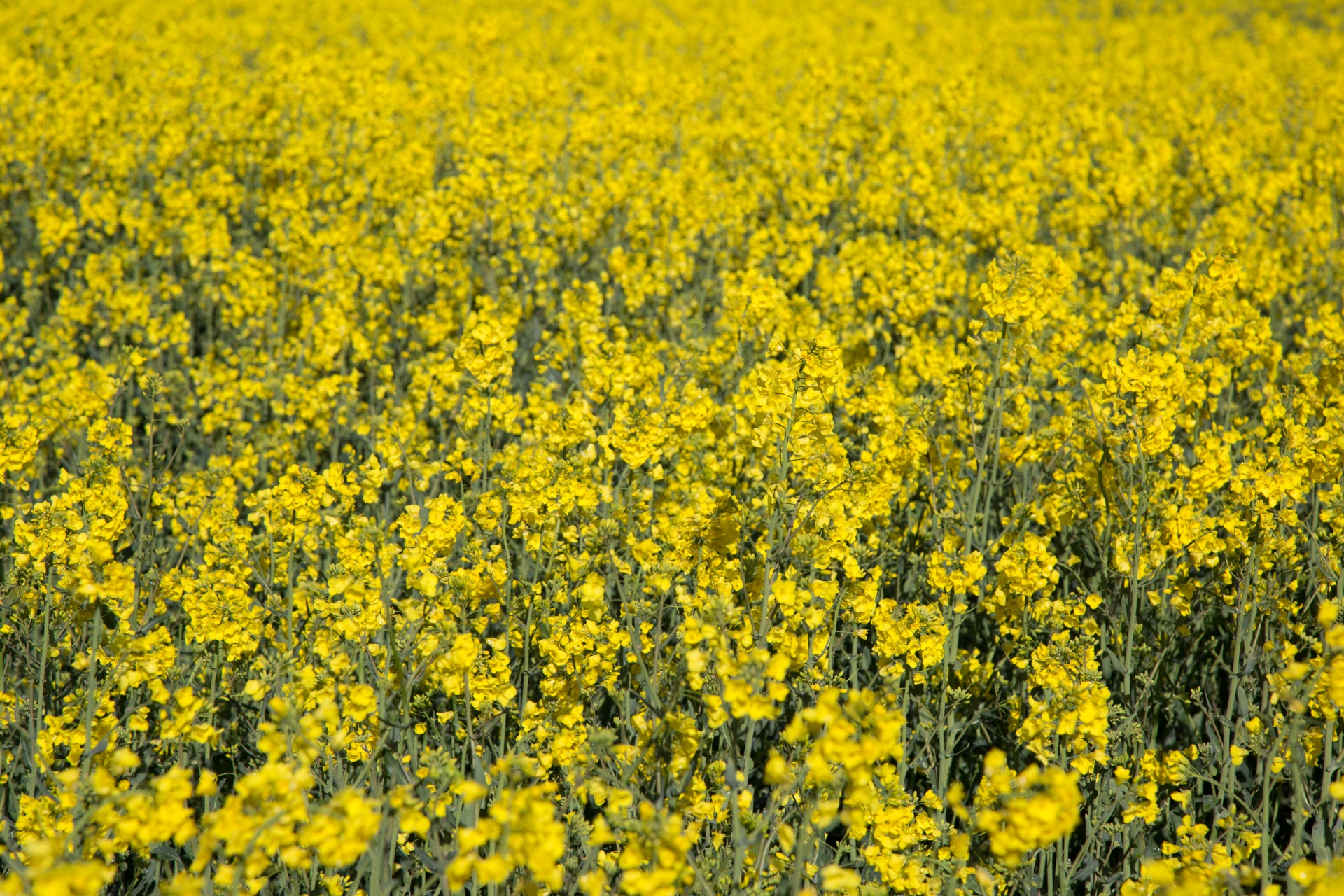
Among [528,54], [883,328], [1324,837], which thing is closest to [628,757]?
[1324,837]

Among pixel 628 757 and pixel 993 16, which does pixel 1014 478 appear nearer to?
pixel 628 757

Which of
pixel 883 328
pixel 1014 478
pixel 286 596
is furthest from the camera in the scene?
pixel 883 328

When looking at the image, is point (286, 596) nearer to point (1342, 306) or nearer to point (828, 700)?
point (828, 700)

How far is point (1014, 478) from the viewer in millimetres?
4523

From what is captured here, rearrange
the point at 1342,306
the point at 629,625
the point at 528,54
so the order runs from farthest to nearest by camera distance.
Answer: the point at 528,54 < the point at 1342,306 < the point at 629,625

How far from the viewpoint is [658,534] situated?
3.64 m

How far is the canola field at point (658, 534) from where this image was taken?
2.60 m

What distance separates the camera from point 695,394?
162 inches

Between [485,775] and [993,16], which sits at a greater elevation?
[993,16]

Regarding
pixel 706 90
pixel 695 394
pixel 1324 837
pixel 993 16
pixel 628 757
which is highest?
pixel 993 16

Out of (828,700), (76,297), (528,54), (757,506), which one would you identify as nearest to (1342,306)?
(757,506)

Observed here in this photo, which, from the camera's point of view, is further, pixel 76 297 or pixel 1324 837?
pixel 76 297

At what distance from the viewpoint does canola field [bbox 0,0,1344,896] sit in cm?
260

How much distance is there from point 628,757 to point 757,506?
3.09 ft
